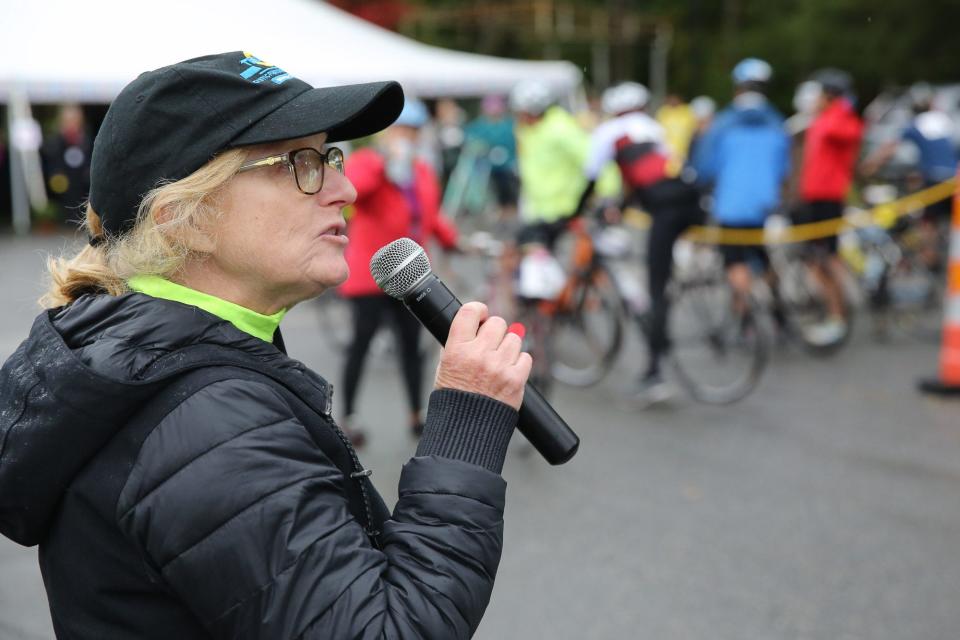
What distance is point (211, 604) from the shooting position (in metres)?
1.26

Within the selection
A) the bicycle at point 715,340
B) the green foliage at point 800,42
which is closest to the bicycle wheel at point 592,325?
the bicycle at point 715,340

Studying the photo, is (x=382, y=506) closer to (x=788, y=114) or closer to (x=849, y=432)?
(x=849, y=432)

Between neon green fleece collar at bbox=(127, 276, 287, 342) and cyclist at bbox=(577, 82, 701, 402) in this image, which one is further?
cyclist at bbox=(577, 82, 701, 402)

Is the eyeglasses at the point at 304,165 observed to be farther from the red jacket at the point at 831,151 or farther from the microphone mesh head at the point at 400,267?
the red jacket at the point at 831,151

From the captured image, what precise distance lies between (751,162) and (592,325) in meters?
1.77

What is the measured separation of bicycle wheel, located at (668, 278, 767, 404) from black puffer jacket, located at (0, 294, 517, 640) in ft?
19.0

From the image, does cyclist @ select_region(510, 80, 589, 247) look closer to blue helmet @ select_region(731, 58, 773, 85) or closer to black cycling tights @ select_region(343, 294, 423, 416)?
blue helmet @ select_region(731, 58, 773, 85)

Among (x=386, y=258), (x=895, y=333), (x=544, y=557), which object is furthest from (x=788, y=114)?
(x=386, y=258)

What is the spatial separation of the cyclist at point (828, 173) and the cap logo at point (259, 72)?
7.43 m

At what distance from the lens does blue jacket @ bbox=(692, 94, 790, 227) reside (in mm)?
7770

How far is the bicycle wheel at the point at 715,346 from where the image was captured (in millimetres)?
7012

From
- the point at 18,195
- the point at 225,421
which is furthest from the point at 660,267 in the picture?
the point at 18,195

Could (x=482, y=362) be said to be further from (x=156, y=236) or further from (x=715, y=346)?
(x=715, y=346)

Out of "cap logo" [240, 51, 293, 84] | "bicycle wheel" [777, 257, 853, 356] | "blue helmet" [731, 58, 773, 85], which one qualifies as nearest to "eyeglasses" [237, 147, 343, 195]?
"cap logo" [240, 51, 293, 84]
